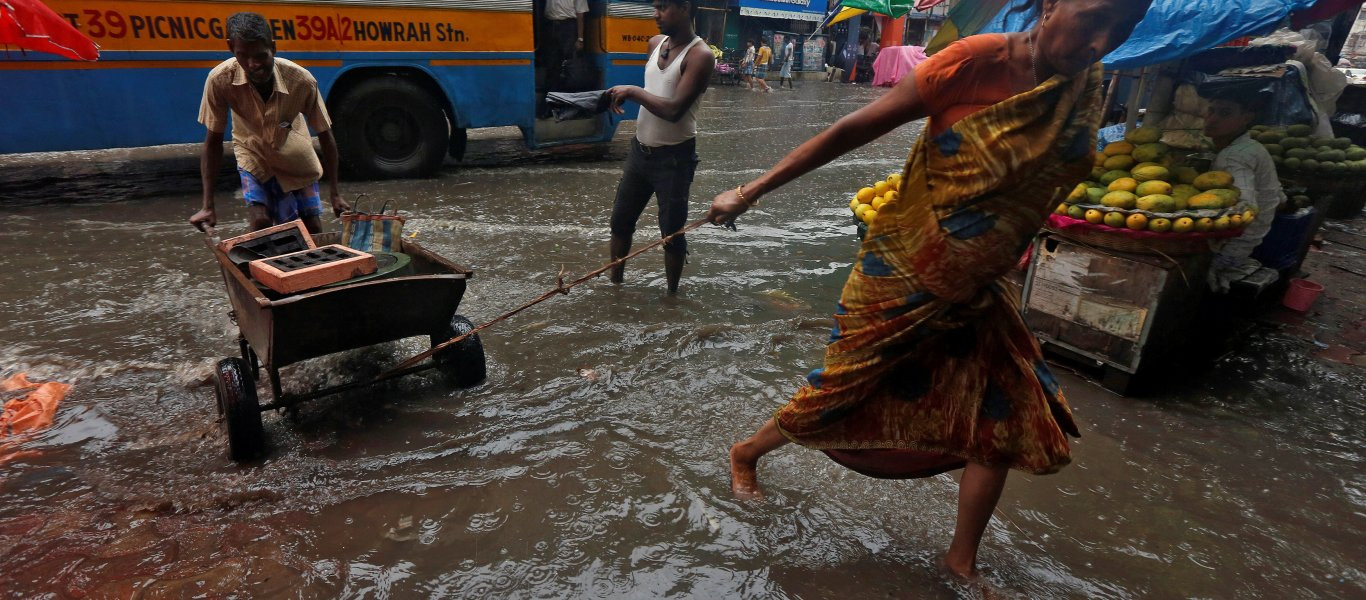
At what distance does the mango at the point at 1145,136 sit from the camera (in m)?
4.03

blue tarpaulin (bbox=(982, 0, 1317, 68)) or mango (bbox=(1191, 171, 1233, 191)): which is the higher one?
blue tarpaulin (bbox=(982, 0, 1317, 68))

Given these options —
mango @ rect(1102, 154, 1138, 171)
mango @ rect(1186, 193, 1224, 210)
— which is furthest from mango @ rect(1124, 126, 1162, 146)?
mango @ rect(1186, 193, 1224, 210)

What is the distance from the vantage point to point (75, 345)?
12.4 ft

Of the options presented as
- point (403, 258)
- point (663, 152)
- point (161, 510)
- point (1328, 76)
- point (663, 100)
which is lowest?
point (161, 510)

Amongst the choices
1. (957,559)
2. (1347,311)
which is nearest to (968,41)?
(957,559)

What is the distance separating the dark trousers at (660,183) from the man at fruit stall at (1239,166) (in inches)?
124

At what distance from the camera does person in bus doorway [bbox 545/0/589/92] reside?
8656 millimetres

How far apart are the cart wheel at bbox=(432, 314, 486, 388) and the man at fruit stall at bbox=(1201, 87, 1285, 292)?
4235mm

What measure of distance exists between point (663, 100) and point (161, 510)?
120 inches

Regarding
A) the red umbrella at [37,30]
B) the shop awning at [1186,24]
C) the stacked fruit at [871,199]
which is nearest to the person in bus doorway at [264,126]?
the stacked fruit at [871,199]

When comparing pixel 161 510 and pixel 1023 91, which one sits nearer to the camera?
pixel 1023 91

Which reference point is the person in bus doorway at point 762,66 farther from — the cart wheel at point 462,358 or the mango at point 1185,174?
the cart wheel at point 462,358

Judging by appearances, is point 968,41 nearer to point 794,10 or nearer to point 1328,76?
point 1328,76

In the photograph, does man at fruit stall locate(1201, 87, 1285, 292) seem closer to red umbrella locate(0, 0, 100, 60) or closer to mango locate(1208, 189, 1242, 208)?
mango locate(1208, 189, 1242, 208)
